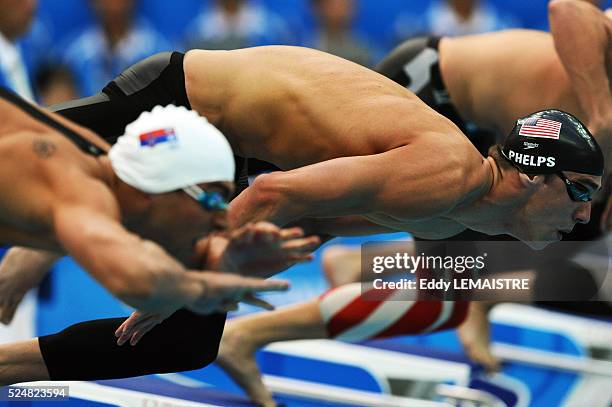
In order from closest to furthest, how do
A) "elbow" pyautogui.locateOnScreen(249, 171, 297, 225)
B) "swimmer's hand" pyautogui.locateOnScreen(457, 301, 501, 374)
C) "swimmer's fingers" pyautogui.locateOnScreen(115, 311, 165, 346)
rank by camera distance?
"elbow" pyautogui.locateOnScreen(249, 171, 297, 225) < "swimmer's fingers" pyautogui.locateOnScreen(115, 311, 165, 346) < "swimmer's hand" pyautogui.locateOnScreen(457, 301, 501, 374)

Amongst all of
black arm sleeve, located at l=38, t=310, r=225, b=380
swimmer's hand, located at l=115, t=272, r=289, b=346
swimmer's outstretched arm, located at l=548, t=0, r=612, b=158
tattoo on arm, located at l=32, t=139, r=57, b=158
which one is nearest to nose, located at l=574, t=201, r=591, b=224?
swimmer's outstretched arm, located at l=548, t=0, r=612, b=158

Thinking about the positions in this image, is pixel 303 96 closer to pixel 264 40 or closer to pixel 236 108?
pixel 236 108

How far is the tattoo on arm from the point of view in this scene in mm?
2859

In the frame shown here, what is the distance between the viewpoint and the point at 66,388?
435cm

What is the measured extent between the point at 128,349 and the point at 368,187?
1063mm

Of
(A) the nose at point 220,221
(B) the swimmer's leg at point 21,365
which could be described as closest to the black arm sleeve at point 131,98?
(B) the swimmer's leg at point 21,365

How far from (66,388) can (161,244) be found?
60.4 inches

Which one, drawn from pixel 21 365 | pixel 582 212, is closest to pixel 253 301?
pixel 21 365

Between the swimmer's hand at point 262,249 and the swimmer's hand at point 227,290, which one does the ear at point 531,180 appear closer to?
the swimmer's hand at point 262,249

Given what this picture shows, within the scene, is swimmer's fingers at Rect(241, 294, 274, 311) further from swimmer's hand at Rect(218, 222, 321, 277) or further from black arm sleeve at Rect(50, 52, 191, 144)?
black arm sleeve at Rect(50, 52, 191, 144)

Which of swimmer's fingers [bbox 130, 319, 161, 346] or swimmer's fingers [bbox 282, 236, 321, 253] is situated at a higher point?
swimmer's fingers [bbox 282, 236, 321, 253]

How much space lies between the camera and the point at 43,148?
9.43ft

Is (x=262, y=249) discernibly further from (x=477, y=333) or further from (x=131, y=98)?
(x=477, y=333)

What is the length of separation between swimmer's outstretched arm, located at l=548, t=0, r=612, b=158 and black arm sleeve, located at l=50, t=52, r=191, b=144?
5.65ft
